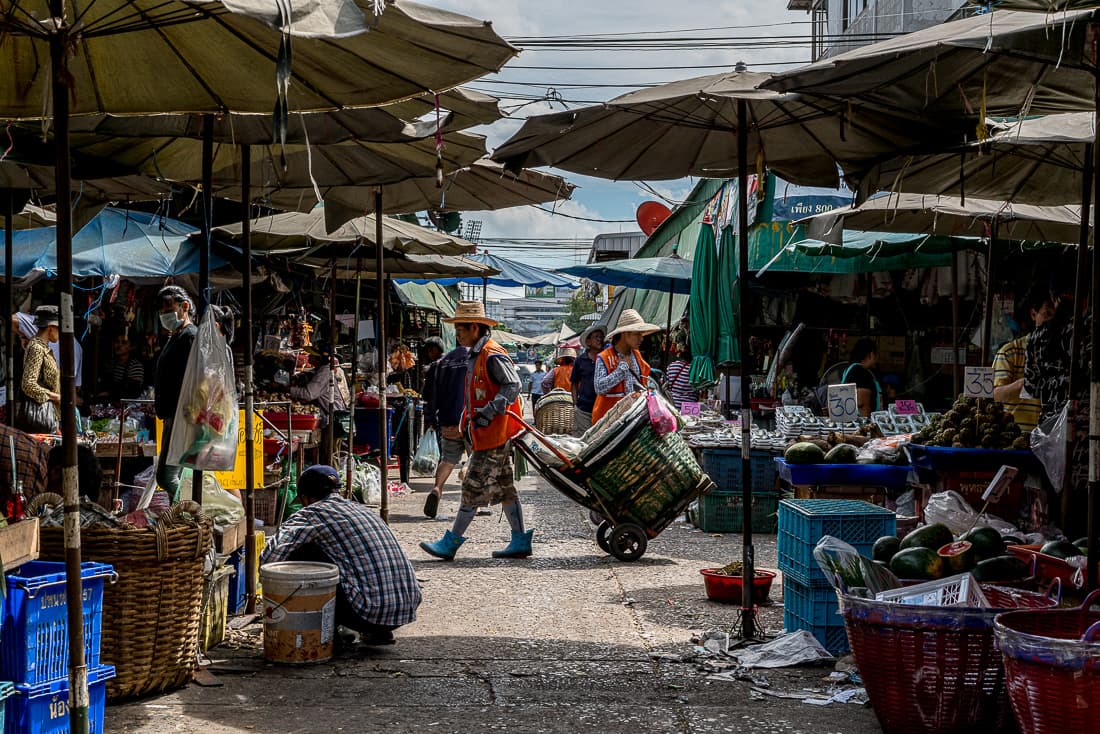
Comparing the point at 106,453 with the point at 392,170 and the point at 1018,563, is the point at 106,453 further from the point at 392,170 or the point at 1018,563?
the point at 1018,563

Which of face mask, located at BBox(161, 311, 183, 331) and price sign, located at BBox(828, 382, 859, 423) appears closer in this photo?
face mask, located at BBox(161, 311, 183, 331)

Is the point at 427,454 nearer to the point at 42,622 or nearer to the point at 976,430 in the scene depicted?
the point at 976,430

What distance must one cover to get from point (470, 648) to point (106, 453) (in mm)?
4962

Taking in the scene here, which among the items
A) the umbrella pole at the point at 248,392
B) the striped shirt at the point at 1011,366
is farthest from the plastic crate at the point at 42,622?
the striped shirt at the point at 1011,366

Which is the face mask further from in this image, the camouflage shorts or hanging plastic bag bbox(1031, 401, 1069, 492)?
hanging plastic bag bbox(1031, 401, 1069, 492)

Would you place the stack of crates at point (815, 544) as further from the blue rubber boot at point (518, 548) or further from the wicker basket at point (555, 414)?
the wicker basket at point (555, 414)

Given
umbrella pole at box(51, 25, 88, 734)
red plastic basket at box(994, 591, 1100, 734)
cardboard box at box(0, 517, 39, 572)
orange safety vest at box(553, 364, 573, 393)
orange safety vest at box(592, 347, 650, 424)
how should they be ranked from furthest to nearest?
orange safety vest at box(553, 364, 573, 393) → orange safety vest at box(592, 347, 650, 424) → cardboard box at box(0, 517, 39, 572) → umbrella pole at box(51, 25, 88, 734) → red plastic basket at box(994, 591, 1100, 734)

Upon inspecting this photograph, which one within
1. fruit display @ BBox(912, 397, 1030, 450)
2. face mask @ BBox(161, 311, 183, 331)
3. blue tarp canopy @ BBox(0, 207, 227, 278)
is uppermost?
blue tarp canopy @ BBox(0, 207, 227, 278)

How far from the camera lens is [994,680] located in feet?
15.9

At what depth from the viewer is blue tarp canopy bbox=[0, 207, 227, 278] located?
11.7 m

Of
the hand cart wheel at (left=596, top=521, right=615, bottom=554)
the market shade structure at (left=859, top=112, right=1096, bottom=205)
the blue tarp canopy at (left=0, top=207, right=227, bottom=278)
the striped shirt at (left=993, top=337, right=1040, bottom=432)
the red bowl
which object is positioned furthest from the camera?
the blue tarp canopy at (left=0, top=207, right=227, bottom=278)

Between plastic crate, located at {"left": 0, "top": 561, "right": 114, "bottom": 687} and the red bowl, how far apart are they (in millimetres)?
4467

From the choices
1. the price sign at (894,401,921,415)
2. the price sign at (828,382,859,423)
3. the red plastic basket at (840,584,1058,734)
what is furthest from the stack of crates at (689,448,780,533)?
the red plastic basket at (840,584,1058,734)

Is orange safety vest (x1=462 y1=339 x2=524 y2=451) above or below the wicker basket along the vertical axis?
above
